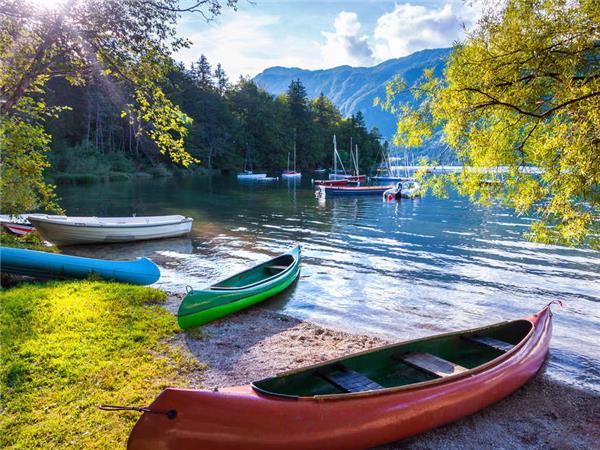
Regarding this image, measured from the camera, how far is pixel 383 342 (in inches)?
368

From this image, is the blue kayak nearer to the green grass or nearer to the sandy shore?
the green grass

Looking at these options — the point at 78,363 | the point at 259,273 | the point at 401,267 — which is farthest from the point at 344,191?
the point at 78,363

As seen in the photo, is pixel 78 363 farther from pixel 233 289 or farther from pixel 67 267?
pixel 67 267

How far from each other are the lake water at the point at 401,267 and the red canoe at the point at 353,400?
227 centimetres

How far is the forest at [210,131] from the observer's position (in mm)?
59438

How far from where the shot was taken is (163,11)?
7.53 meters

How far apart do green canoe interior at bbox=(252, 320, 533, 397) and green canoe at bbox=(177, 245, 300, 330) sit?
4.20 m

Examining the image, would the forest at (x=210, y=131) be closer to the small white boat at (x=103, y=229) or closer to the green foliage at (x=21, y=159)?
the small white boat at (x=103, y=229)

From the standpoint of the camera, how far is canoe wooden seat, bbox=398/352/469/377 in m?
6.45

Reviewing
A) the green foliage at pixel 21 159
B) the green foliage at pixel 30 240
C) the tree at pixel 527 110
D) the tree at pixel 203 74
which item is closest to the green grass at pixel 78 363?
the green foliage at pixel 21 159

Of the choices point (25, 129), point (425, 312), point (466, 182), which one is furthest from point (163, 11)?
point (425, 312)

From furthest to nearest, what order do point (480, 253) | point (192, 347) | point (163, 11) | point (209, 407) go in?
1. point (480, 253)
2. point (192, 347)
3. point (163, 11)
4. point (209, 407)

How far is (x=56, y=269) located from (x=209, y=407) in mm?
9408

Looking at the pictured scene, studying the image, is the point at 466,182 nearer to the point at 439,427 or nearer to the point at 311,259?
the point at 439,427
